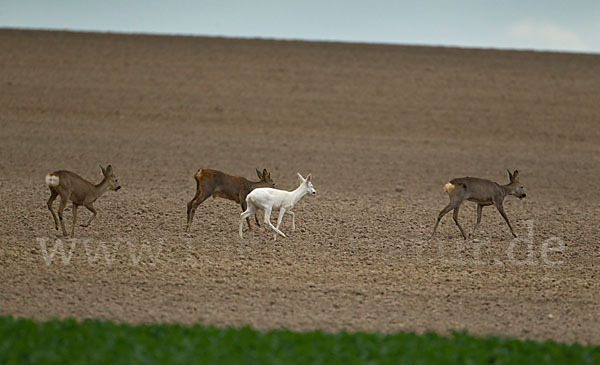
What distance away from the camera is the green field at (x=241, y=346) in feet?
27.6

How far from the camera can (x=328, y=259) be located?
563 inches

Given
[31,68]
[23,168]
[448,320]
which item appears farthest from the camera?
[31,68]

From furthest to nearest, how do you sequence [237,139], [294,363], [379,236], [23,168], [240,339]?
[237,139], [23,168], [379,236], [240,339], [294,363]

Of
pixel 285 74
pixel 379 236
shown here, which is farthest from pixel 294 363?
pixel 285 74

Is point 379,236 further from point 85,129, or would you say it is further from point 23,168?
point 85,129

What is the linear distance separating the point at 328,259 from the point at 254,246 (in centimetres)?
152

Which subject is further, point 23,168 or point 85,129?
point 85,129

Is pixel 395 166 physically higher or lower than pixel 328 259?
higher

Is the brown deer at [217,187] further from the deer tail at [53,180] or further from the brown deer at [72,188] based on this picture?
the deer tail at [53,180]

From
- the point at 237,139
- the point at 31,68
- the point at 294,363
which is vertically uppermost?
the point at 31,68

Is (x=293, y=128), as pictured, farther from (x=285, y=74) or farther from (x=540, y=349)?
(x=540, y=349)

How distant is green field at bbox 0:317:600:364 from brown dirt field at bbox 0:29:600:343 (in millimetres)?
989

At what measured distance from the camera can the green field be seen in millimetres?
8414

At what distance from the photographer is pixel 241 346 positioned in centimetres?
885
